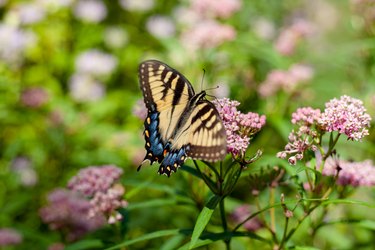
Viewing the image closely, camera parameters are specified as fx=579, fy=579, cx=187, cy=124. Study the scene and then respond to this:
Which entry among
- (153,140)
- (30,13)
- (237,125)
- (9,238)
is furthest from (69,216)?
(30,13)

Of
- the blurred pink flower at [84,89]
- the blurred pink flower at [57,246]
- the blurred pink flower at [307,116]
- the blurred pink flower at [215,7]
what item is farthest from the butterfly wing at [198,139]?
the blurred pink flower at [84,89]

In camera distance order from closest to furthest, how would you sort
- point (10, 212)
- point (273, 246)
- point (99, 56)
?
point (273, 246), point (10, 212), point (99, 56)

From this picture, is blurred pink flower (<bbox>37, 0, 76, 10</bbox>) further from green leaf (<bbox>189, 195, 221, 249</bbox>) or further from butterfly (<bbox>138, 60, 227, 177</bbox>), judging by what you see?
green leaf (<bbox>189, 195, 221, 249</bbox>)

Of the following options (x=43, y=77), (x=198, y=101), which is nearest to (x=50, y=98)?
(x=43, y=77)

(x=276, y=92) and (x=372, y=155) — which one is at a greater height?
(x=276, y=92)

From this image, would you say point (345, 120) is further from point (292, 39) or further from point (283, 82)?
point (292, 39)

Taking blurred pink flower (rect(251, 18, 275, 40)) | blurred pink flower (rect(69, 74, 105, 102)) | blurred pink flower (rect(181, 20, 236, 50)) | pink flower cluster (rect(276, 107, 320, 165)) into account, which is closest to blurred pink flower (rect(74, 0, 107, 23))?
blurred pink flower (rect(69, 74, 105, 102))

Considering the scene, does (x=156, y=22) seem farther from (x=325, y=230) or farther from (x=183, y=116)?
(x=183, y=116)
